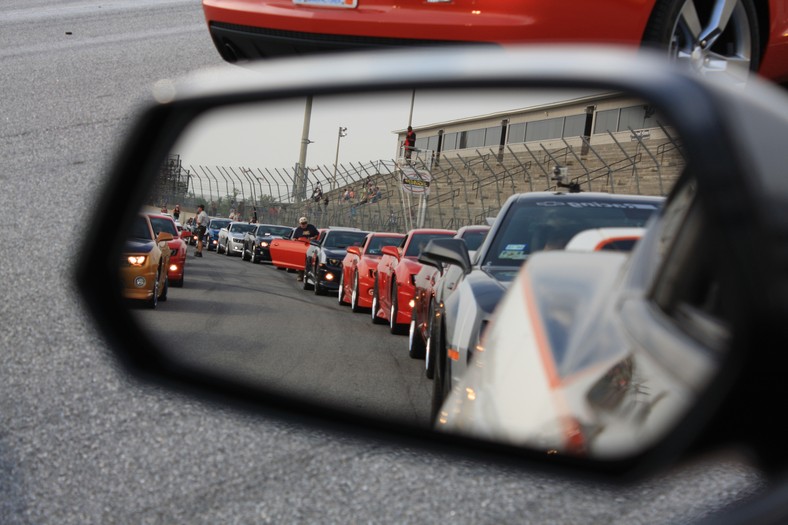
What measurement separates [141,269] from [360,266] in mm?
815

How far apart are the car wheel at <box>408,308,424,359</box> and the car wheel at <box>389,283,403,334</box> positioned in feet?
0.11

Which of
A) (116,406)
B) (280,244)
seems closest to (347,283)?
(280,244)

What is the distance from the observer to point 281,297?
8.07 feet

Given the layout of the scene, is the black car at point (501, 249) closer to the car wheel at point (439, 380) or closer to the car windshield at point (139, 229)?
the car wheel at point (439, 380)

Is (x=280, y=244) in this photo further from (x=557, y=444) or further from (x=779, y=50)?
(x=779, y=50)

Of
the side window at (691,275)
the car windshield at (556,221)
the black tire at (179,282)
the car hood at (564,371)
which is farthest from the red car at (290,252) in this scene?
the side window at (691,275)

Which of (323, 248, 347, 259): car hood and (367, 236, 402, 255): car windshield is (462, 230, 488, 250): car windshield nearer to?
(367, 236, 402, 255): car windshield

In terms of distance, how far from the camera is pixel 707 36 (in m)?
6.01

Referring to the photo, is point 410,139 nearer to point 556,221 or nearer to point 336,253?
point 556,221

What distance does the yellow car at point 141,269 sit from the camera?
192 cm

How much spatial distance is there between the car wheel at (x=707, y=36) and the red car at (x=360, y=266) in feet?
11.5

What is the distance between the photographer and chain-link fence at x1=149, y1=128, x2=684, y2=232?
1633 millimetres

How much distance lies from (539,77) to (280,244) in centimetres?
309

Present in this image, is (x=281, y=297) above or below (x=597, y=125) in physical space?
below
